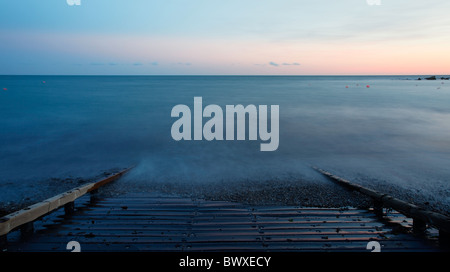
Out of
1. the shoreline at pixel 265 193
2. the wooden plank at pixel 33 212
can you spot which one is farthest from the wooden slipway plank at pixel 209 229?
the shoreline at pixel 265 193

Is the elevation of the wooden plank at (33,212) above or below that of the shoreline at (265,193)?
above

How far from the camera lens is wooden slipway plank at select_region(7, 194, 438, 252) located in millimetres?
3652

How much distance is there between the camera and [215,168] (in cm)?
873

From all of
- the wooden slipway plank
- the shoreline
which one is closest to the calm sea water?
the shoreline

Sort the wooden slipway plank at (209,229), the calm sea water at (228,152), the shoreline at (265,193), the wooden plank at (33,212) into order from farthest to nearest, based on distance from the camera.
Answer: the calm sea water at (228,152) < the shoreline at (265,193) < the wooden slipway plank at (209,229) < the wooden plank at (33,212)

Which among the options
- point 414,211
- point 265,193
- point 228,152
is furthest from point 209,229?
point 228,152

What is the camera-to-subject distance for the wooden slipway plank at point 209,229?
3652 millimetres

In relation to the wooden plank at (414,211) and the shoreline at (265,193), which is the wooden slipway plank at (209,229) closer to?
the wooden plank at (414,211)

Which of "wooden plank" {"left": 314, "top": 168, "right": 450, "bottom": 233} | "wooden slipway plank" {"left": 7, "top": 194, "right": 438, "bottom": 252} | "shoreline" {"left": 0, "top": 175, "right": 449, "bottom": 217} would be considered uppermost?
"wooden plank" {"left": 314, "top": 168, "right": 450, "bottom": 233}

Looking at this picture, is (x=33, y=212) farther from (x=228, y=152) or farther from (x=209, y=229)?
(x=228, y=152)

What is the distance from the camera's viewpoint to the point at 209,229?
413 cm

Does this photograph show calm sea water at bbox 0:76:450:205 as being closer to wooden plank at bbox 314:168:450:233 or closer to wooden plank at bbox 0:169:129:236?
wooden plank at bbox 314:168:450:233

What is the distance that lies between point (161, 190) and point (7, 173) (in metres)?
4.92
